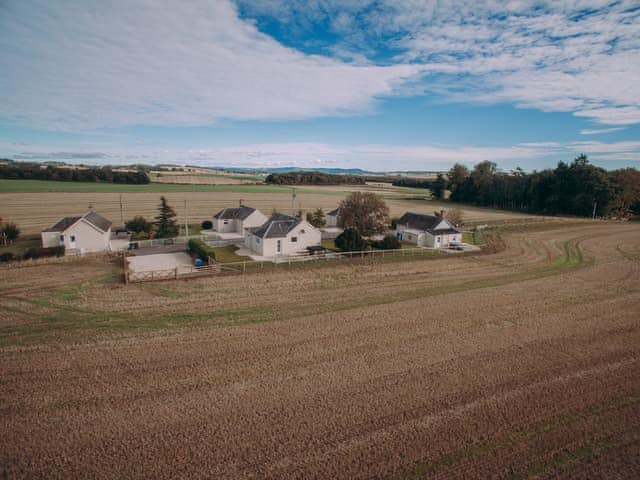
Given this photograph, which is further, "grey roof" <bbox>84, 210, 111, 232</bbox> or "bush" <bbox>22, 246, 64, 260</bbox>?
"grey roof" <bbox>84, 210, 111, 232</bbox>

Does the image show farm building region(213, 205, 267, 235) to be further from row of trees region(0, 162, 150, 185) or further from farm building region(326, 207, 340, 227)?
row of trees region(0, 162, 150, 185)

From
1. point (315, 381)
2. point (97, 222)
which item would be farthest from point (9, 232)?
point (315, 381)

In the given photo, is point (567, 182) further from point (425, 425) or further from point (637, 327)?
point (425, 425)

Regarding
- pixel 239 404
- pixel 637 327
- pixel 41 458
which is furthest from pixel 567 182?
pixel 41 458

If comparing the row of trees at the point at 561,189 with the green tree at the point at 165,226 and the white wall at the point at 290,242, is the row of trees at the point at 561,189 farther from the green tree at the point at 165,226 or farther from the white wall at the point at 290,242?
the green tree at the point at 165,226

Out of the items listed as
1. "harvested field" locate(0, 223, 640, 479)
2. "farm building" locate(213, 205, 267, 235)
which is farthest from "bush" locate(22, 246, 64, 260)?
"farm building" locate(213, 205, 267, 235)

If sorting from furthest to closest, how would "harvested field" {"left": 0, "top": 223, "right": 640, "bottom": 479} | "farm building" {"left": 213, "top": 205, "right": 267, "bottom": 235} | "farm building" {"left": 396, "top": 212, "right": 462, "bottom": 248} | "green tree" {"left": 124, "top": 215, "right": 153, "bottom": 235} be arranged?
"farm building" {"left": 213, "top": 205, "right": 267, "bottom": 235} → "green tree" {"left": 124, "top": 215, "right": 153, "bottom": 235} → "farm building" {"left": 396, "top": 212, "right": 462, "bottom": 248} → "harvested field" {"left": 0, "top": 223, "right": 640, "bottom": 479}
